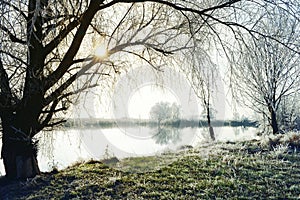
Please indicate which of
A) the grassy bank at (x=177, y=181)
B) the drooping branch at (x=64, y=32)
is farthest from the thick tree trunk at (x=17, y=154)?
the drooping branch at (x=64, y=32)

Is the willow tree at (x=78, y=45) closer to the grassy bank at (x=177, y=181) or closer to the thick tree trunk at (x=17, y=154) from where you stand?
the thick tree trunk at (x=17, y=154)

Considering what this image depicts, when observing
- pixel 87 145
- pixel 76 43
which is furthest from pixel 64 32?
pixel 87 145

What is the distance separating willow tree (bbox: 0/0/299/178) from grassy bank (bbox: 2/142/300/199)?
3.29 feet

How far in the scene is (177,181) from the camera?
17.8 feet

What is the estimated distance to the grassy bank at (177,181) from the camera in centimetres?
489

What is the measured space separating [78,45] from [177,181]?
8.95 ft

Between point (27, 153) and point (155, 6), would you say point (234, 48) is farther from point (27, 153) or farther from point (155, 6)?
point (27, 153)

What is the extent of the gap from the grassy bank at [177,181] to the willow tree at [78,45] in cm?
100

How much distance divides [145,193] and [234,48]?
251cm

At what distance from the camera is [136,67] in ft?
24.0

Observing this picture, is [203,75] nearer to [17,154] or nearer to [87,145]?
[17,154]

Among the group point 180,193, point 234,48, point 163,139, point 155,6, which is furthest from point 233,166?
point 163,139

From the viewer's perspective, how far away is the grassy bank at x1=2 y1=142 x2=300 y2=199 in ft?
16.0

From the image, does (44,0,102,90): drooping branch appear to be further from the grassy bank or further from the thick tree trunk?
the grassy bank
